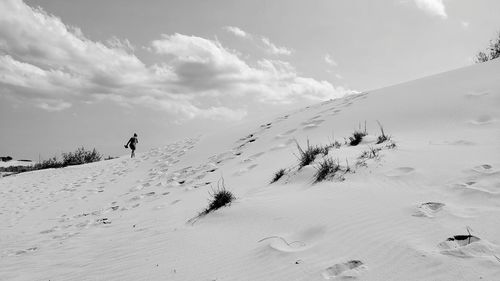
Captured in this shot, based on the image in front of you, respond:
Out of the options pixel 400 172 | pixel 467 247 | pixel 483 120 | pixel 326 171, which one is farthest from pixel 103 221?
pixel 483 120

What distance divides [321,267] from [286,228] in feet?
2.56

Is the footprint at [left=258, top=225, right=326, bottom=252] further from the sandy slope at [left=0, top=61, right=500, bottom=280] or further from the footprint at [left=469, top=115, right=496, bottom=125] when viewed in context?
the footprint at [left=469, top=115, right=496, bottom=125]

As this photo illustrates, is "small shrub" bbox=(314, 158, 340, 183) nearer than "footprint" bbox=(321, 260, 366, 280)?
No

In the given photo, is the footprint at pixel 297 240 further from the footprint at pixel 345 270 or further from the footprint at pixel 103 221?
the footprint at pixel 103 221

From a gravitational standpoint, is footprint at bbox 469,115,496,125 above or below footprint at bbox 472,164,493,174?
above

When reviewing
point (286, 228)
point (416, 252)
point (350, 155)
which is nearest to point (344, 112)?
point (350, 155)

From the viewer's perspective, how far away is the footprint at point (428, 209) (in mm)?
2641

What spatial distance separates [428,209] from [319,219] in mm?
844

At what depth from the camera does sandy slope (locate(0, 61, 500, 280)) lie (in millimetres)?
2238

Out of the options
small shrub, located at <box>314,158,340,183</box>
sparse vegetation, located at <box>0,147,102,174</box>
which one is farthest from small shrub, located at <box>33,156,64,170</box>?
small shrub, located at <box>314,158,340,183</box>

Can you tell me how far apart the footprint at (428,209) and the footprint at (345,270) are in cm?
78

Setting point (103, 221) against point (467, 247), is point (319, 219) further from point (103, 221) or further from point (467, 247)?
point (103, 221)

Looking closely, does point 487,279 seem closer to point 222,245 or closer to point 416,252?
point 416,252

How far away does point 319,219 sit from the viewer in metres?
2.98
